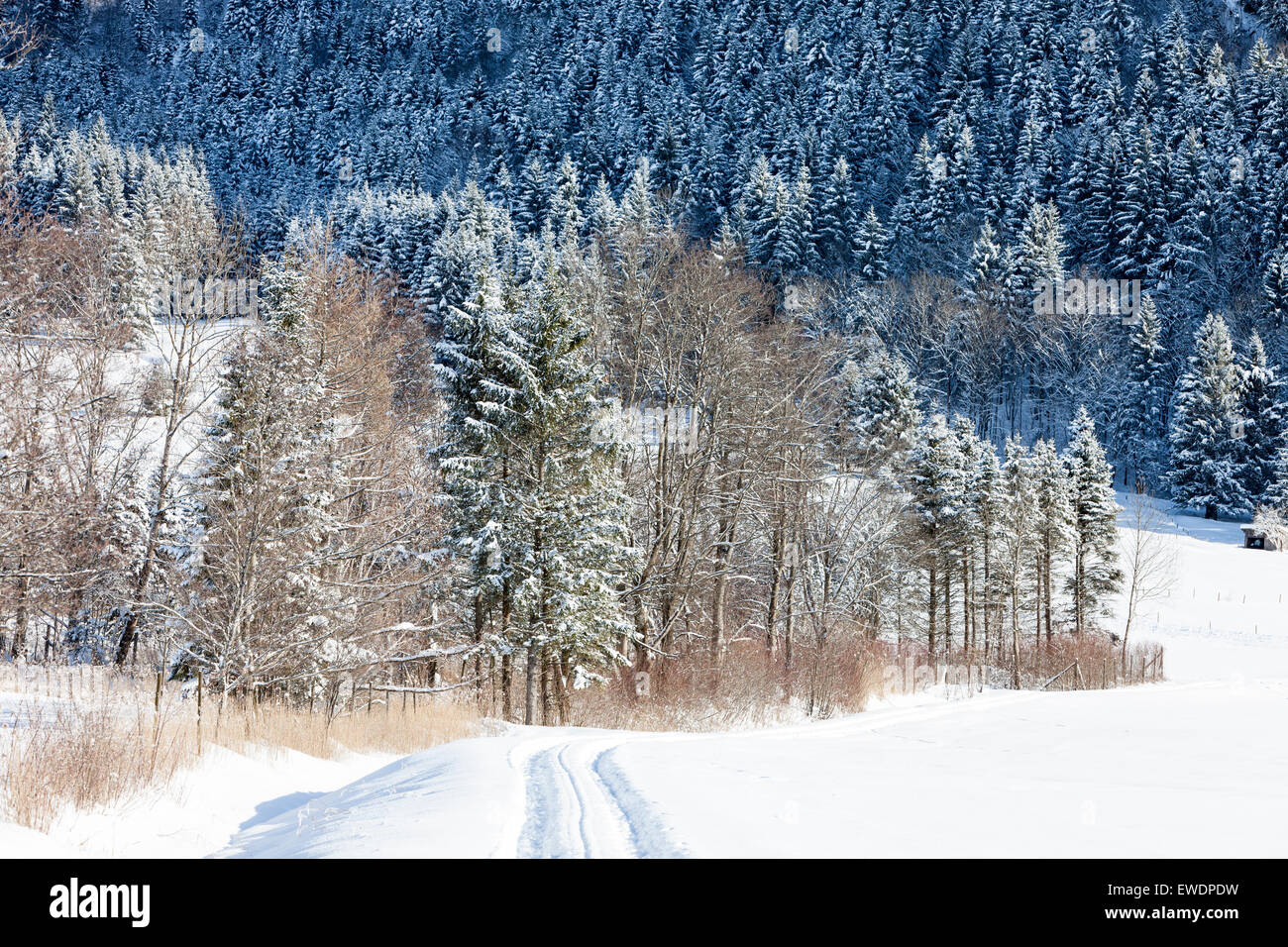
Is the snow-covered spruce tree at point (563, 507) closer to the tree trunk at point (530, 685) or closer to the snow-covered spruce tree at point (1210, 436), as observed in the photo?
the tree trunk at point (530, 685)

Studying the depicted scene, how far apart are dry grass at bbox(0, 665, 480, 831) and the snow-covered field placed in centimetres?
27

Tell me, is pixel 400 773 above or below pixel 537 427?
below

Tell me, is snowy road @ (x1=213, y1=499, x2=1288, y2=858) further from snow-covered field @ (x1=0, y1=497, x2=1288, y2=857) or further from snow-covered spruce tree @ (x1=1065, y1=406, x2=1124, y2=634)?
snow-covered spruce tree @ (x1=1065, y1=406, x2=1124, y2=634)

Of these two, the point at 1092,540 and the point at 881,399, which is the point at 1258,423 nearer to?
the point at 1092,540

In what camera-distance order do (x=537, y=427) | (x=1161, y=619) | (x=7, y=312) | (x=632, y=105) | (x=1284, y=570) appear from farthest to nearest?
(x=632, y=105)
(x=1284, y=570)
(x=1161, y=619)
(x=537, y=427)
(x=7, y=312)

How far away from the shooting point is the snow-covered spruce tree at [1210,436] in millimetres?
60281

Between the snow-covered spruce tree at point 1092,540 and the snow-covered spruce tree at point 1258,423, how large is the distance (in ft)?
80.1

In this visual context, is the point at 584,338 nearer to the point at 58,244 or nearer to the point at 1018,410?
the point at 58,244

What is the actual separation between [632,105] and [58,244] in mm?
114456

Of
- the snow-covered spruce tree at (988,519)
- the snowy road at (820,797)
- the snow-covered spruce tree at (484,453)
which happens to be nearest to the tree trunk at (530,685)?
the snow-covered spruce tree at (484,453)

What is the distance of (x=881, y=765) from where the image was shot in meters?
8.05
